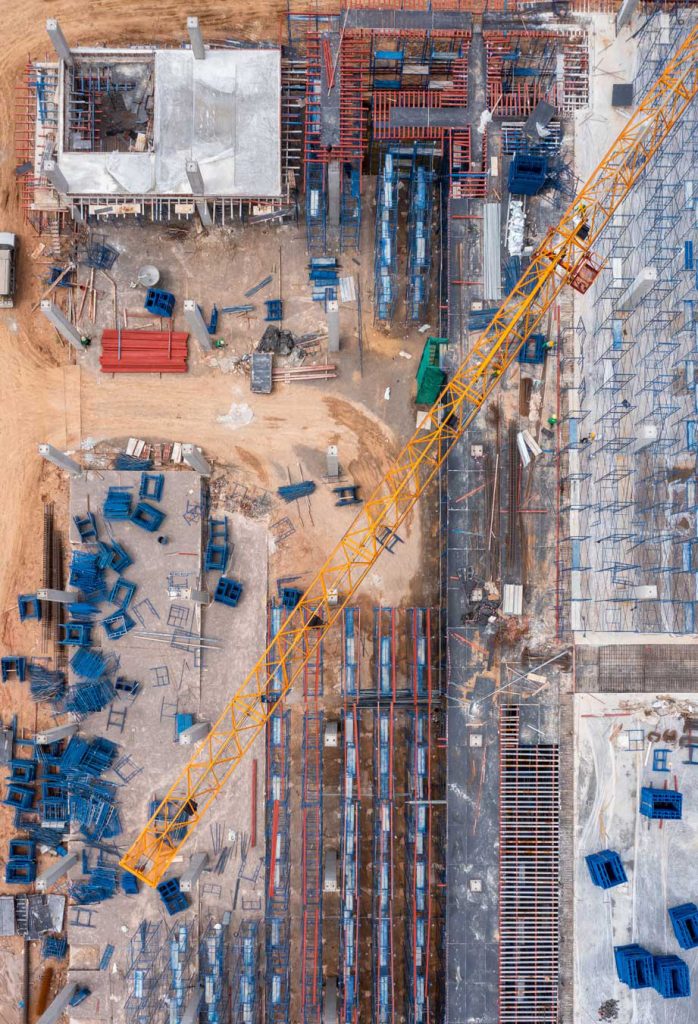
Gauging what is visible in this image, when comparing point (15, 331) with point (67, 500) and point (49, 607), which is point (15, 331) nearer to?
point (67, 500)

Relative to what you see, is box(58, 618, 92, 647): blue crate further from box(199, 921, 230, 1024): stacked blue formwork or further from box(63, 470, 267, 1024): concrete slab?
box(199, 921, 230, 1024): stacked blue formwork

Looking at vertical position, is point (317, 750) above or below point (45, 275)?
below

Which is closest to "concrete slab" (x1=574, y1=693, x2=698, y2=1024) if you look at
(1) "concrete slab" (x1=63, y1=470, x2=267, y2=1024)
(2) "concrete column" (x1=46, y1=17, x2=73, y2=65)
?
(1) "concrete slab" (x1=63, y1=470, x2=267, y2=1024)

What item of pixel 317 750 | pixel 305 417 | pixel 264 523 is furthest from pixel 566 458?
pixel 317 750

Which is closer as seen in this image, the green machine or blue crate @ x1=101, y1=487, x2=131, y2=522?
the green machine

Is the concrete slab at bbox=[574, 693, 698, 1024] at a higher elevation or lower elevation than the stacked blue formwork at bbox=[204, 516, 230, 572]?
lower

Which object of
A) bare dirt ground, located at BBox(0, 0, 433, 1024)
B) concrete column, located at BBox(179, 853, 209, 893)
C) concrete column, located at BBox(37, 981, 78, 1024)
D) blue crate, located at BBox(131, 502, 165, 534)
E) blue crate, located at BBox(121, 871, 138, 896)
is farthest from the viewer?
bare dirt ground, located at BBox(0, 0, 433, 1024)
